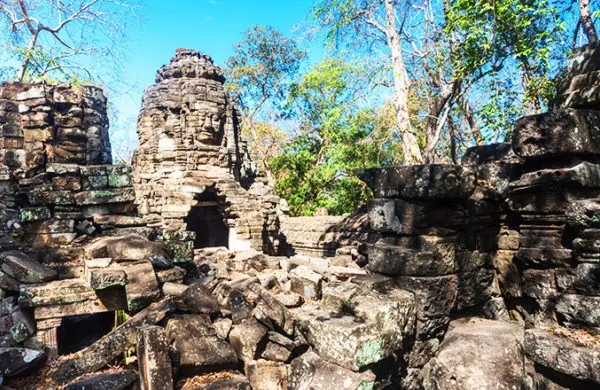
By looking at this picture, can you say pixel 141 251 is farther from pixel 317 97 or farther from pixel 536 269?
pixel 317 97

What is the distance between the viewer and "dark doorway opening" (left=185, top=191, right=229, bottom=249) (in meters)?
19.4

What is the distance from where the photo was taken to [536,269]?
124 inches

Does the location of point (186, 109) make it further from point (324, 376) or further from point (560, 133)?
point (324, 376)

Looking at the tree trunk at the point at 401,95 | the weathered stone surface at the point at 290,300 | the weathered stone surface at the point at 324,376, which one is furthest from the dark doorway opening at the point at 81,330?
the tree trunk at the point at 401,95

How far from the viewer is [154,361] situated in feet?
9.46

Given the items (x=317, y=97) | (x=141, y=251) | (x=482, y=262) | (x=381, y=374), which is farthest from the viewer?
(x=317, y=97)

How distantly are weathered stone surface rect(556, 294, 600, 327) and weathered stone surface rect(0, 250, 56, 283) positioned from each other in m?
5.16

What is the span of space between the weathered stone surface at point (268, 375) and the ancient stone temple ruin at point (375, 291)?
12 millimetres

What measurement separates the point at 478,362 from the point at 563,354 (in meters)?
0.52

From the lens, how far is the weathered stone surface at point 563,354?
2.26 m

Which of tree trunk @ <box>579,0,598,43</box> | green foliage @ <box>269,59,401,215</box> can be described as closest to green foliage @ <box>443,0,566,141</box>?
tree trunk @ <box>579,0,598,43</box>

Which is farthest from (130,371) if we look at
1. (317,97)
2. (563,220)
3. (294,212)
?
(317,97)

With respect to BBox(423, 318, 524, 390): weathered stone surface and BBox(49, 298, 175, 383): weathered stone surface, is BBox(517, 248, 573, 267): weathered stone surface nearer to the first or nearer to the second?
BBox(423, 318, 524, 390): weathered stone surface

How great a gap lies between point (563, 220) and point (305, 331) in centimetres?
228
